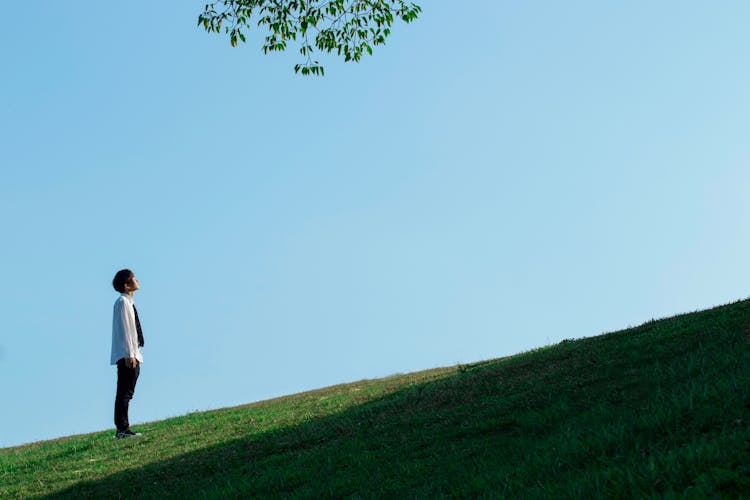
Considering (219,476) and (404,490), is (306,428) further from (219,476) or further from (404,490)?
(404,490)

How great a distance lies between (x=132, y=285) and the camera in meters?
17.1

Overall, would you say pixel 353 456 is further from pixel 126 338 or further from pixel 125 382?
pixel 125 382

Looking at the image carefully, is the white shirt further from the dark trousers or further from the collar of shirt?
the dark trousers

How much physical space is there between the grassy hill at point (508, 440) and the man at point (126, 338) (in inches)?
50.5

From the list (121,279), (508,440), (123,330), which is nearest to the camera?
(508,440)

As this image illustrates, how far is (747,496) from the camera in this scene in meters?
5.63

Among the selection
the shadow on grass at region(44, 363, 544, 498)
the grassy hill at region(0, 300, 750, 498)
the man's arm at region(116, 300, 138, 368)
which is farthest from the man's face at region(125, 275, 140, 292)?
the shadow on grass at region(44, 363, 544, 498)

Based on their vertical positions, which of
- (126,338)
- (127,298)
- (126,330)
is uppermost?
(127,298)

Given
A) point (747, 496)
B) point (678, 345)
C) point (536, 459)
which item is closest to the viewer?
point (747, 496)

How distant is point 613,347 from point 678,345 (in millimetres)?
1607

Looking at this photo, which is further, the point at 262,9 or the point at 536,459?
the point at 262,9

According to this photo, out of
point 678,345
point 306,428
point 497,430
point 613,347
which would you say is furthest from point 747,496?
point 306,428

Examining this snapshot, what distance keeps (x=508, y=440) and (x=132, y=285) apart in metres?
10.8

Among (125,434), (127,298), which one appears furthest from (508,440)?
(125,434)
